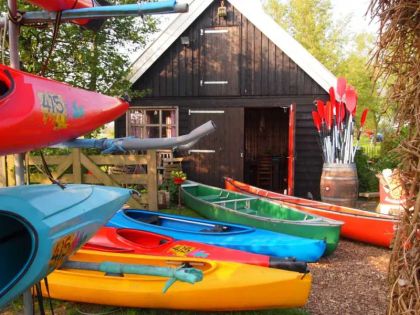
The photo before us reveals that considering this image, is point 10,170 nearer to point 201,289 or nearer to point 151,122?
point 151,122

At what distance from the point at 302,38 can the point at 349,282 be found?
26.2m

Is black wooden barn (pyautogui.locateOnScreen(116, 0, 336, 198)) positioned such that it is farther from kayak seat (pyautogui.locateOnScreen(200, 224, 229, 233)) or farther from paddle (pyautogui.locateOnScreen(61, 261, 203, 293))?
paddle (pyautogui.locateOnScreen(61, 261, 203, 293))

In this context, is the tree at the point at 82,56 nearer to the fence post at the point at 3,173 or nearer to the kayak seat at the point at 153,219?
the fence post at the point at 3,173

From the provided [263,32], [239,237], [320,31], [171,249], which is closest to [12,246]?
[171,249]

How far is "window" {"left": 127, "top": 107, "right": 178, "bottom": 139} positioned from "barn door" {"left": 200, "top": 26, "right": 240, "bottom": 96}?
44.9 inches

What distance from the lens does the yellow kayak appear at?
3.24m

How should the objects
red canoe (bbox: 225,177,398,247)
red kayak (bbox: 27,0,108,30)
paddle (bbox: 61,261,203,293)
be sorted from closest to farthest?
paddle (bbox: 61,261,203,293) < red kayak (bbox: 27,0,108,30) < red canoe (bbox: 225,177,398,247)

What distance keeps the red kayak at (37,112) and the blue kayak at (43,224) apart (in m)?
0.36

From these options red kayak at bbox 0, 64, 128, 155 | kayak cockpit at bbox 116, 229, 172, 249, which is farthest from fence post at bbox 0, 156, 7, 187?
red kayak at bbox 0, 64, 128, 155

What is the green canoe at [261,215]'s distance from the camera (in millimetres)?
5039

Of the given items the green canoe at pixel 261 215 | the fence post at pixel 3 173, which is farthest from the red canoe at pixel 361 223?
the fence post at pixel 3 173

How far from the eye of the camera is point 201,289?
3.28 metres

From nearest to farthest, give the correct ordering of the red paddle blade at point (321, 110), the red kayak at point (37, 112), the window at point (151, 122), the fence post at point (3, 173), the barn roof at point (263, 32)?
1. the red kayak at point (37, 112)
2. the fence post at point (3, 173)
3. the red paddle blade at point (321, 110)
4. the barn roof at point (263, 32)
5. the window at point (151, 122)

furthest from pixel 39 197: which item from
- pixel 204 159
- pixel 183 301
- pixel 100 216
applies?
pixel 204 159
